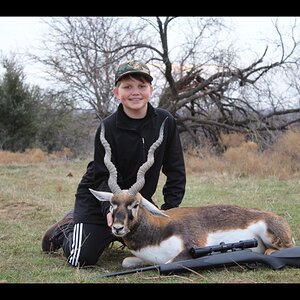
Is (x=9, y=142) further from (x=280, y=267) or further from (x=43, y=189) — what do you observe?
(x=280, y=267)

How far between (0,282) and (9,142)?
2644 centimetres

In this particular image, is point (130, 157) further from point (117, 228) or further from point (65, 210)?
point (65, 210)

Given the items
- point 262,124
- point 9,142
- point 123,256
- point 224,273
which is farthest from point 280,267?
point 9,142

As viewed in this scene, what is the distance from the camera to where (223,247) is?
191 inches

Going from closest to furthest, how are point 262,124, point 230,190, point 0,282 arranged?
1. point 0,282
2. point 230,190
3. point 262,124

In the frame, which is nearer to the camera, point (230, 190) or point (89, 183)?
point (89, 183)

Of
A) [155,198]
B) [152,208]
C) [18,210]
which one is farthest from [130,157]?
[155,198]

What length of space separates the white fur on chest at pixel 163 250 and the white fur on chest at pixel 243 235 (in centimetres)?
34

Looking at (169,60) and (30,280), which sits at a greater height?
(169,60)

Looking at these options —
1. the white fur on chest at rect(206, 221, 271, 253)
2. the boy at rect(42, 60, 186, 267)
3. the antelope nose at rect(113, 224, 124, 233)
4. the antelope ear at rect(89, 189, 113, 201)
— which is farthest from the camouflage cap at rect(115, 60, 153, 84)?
the white fur on chest at rect(206, 221, 271, 253)

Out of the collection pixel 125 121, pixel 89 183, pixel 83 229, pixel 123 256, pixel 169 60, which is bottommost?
pixel 123 256

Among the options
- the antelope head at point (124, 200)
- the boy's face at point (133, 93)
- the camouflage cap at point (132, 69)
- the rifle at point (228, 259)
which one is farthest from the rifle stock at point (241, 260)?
the camouflage cap at point (132, 69)

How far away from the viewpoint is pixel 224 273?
4.66 metres

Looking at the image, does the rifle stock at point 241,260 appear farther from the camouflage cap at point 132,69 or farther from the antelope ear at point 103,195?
the camouflage cap at point 132,69
